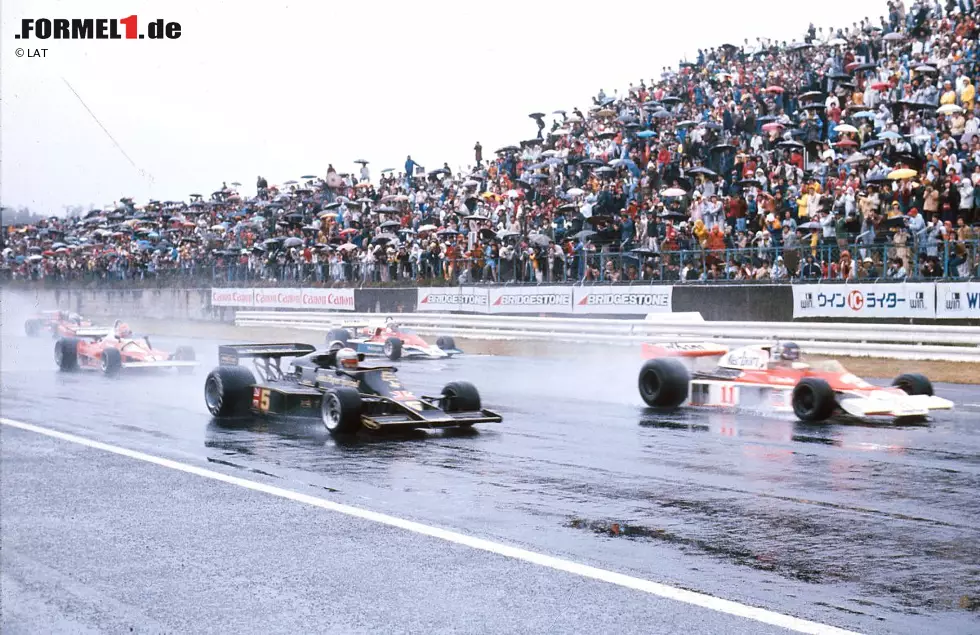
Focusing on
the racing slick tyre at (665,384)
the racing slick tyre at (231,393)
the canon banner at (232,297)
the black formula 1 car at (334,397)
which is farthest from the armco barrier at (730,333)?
the canon banner at (232,297)

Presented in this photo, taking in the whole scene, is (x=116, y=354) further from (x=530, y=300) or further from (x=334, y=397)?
(x=530, y=300)

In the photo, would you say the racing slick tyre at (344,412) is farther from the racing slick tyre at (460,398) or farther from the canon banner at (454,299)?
the canon banner at (454,299)

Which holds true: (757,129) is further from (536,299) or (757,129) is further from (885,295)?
(885,295)

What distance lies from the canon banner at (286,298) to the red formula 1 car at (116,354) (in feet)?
41.4

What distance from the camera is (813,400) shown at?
13.1 metres

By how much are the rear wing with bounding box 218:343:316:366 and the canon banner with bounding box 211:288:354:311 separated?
66.2 ft

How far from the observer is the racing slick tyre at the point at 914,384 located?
45.5 ft

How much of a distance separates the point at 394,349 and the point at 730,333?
711cm

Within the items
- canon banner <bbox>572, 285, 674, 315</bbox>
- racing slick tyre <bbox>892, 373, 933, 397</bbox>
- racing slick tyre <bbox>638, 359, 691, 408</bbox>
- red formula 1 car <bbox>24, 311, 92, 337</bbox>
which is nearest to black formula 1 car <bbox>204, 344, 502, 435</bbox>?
racing slick tyre <bbox>638, 359, 691, 408</bbox>

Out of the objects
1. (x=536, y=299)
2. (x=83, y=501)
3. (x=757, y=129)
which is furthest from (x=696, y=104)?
(x=83, y=501)

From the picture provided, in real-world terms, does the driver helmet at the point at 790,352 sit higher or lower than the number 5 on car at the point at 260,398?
higher

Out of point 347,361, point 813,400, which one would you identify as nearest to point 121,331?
point 347,361

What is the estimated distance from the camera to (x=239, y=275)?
1614 inches

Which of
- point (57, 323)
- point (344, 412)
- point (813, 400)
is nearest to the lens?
point (344, 412)
